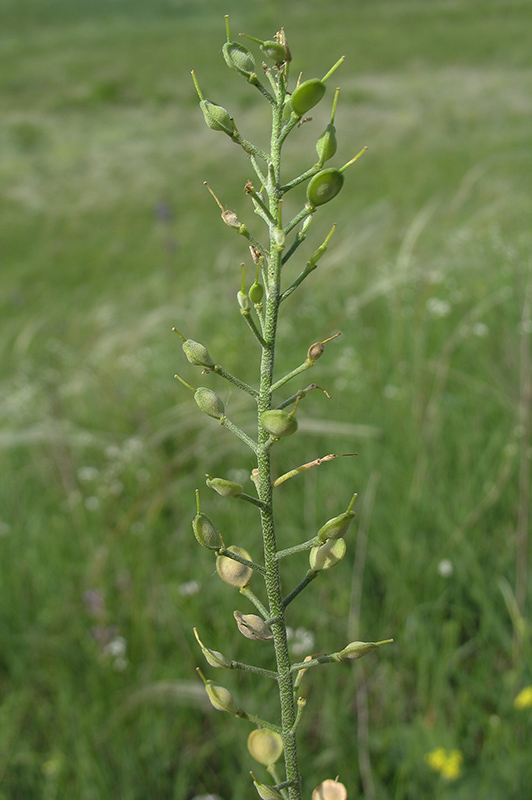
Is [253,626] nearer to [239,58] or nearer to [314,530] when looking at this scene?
[239,58]

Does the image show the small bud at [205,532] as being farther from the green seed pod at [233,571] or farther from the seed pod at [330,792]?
the seed pod at [330,792]

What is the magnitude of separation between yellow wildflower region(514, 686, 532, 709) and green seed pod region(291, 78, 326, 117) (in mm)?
1793

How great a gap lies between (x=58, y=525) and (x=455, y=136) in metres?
19.5

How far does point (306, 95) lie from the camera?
0.60 metres

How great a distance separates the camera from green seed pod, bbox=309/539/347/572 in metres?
0.65

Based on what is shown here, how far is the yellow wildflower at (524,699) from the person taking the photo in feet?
5.93

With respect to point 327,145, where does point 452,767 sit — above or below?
below

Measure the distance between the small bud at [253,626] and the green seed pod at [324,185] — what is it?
41cm

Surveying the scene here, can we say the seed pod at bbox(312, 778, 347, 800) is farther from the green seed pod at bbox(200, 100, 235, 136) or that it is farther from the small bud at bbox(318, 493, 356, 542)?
the green seed pod at bbox(200, 100, 235, 136)

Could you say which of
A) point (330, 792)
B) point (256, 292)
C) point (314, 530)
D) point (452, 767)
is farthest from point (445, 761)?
point (256, 292)

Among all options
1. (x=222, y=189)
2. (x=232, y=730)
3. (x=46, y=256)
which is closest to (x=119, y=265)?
(x=46, y=256)

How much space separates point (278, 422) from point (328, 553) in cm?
18

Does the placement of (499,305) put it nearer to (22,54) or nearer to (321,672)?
(321,672)

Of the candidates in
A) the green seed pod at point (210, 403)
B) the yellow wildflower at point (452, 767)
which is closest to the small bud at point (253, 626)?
the green seed pod at point (210, 403)
